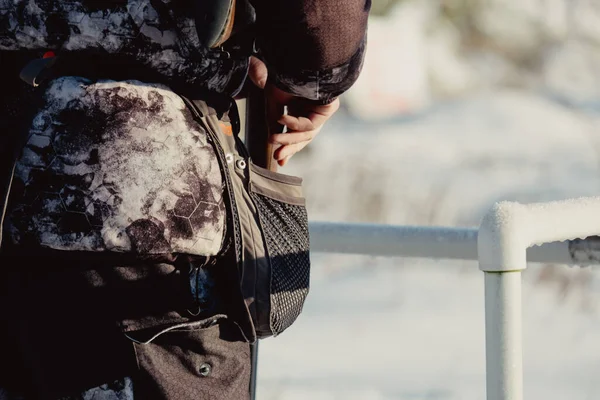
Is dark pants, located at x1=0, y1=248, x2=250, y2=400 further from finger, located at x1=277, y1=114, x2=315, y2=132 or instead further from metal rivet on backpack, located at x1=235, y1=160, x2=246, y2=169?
finger, located at x1=277, y1=114, x2=315, y2=132

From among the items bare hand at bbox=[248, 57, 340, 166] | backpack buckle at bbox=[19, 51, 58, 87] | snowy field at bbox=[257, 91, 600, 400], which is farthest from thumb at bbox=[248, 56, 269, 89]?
snowy field at bbox=[257, 91, 600, 400]

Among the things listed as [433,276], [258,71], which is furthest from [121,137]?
[433,276]

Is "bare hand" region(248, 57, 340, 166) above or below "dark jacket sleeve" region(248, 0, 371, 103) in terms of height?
below

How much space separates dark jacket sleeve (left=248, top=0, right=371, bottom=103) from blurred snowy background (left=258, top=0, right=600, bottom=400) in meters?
1.90

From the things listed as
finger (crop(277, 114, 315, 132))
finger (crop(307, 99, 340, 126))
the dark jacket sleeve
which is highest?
the dark jacket sleeve

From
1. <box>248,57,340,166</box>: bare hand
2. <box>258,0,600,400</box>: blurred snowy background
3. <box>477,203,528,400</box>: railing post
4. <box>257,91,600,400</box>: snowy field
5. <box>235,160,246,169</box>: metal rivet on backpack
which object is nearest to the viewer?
<box>477,203,528,400</box>: railing post

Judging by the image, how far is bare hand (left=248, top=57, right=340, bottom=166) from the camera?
107 centimetres

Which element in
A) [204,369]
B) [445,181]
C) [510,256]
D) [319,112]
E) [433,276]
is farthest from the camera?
[445,181]

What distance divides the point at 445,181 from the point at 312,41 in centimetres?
533

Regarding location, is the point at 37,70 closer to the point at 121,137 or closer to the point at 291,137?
the point at 121,137

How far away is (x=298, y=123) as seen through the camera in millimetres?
1068

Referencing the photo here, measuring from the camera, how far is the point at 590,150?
711cm

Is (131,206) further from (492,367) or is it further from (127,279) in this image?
(492,367)

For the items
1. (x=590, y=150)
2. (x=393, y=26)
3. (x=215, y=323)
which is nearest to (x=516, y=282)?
(x=215, y=323)
